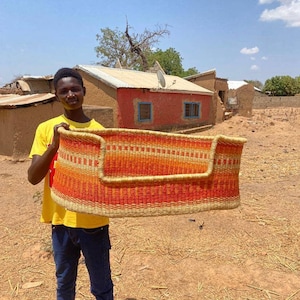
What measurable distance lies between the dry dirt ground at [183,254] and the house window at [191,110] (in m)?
11.8

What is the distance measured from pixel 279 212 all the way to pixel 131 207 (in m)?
4.17

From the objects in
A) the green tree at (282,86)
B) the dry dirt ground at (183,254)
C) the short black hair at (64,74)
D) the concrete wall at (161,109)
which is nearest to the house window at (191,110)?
the concrete wall at (161,109)

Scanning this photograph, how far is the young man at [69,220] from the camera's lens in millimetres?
1670

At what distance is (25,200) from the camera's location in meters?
5.32

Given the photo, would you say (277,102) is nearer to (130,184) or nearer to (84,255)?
(84,255)

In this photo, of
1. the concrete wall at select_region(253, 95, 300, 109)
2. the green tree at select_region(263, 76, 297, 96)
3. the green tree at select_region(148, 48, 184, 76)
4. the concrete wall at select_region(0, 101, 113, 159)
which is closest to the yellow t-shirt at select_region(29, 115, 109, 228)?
the concrete wall at select_region(0, 101, 113, 159)

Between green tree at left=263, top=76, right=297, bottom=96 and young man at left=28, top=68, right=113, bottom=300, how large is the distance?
2052 inches

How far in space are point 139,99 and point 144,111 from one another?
2.53 ft

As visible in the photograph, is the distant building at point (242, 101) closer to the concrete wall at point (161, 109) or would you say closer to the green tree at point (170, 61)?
the concrete wall at point (161, 109)

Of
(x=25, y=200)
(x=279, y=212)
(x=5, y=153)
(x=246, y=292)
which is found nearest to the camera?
(x=246, y=292)

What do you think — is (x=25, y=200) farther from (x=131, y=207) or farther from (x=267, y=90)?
(x=267, y=90)

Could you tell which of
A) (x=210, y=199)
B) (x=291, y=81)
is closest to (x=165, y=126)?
(x=210, y=199)

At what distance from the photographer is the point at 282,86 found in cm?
4766

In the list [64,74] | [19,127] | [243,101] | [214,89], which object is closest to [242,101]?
[243,101]
